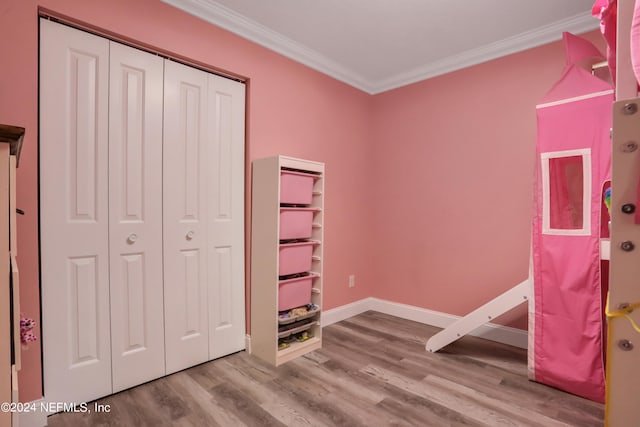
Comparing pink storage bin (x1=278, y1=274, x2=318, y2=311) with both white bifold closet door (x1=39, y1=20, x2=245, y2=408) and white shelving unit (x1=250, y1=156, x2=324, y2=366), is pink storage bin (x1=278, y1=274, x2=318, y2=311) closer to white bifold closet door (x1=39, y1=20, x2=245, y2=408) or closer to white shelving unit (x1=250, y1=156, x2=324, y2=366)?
white shelving unit (x1=250, y1=156, x2=324, y2=366)

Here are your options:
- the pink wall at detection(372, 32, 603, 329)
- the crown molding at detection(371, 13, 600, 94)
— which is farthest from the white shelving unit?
the crown molding at detection(371, 13, 600, 94)

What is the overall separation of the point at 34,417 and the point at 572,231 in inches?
120

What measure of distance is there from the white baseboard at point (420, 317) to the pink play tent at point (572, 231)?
0.60 metres

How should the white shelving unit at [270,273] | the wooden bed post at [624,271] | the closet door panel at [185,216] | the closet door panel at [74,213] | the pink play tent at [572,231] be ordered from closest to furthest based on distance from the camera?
1. the wooden bed post at [624,271]
2. the closet door panel at [74,213]
3. the pink play tent at [572,231]
4. the closet door panel at [185,216]
5. the white shelving unit at [270,273]

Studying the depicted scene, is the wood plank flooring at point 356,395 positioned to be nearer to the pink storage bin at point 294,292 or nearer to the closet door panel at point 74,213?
the closet door panel at point 74,213

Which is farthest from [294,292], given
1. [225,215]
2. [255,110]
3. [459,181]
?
[459,181]

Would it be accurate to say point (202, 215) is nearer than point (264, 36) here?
Yes

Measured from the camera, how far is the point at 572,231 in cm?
189

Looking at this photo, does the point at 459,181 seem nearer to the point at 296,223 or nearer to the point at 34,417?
the point at 296,223

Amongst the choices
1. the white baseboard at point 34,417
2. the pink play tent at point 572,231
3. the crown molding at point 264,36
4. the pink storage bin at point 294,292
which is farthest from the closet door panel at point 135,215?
the pink play tent at point 572,231

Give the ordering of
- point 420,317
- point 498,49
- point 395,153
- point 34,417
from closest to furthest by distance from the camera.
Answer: point 34,417, point 498,49, point 420,317, point 395,153

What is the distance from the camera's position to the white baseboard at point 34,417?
4.98 feet

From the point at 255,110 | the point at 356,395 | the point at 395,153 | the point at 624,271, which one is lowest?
the point at 356,395

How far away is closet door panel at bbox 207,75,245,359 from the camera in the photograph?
2.26m
